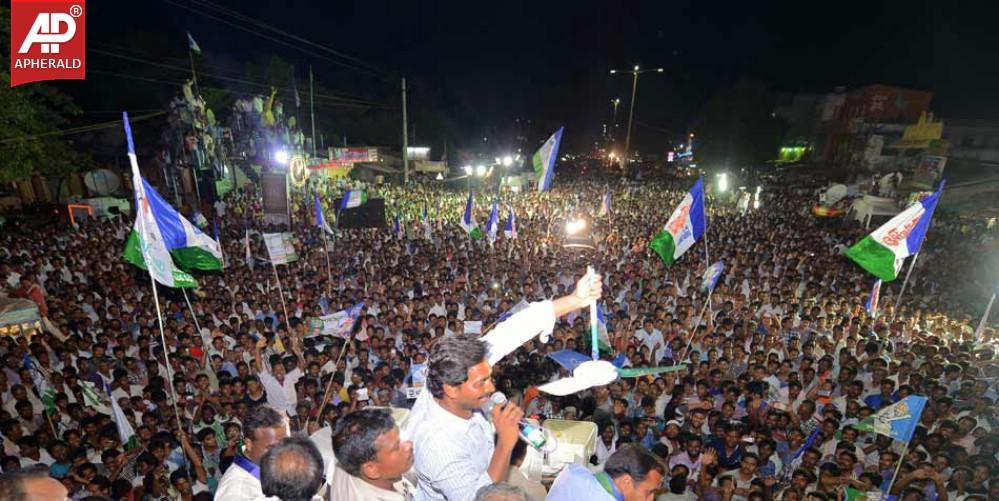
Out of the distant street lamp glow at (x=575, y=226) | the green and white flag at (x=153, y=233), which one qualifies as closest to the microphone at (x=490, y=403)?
the green and white flag at (x=153, y=233)

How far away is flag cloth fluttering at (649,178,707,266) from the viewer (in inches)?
299

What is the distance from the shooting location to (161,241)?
499 cm

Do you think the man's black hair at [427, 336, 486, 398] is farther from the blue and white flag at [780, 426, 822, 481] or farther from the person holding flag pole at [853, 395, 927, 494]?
the blue and white flag at [780, 426, 822, 481]

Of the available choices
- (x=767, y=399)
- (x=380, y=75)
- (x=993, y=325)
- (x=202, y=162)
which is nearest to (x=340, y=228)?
(x=202, y=162)

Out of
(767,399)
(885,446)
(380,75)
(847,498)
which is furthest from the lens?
(380,75)

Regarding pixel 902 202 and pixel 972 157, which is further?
pixel 972 157

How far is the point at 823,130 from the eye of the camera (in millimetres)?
39656

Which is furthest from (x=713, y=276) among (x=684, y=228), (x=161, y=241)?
(x=161, y=241)

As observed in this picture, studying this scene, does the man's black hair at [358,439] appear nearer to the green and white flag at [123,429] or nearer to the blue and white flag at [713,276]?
the green and white flag at [123,429]

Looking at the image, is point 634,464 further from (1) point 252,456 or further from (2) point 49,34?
(2) point 49,34

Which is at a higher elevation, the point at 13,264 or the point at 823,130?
the point at 823,130

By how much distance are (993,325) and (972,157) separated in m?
27.4

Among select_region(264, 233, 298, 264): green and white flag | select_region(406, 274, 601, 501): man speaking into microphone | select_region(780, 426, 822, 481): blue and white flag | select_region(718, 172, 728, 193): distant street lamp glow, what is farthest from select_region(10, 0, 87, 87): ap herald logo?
select_region(718, 172, 728, 193): distant street lamp glow

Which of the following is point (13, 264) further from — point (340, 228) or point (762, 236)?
point (762, 236)
